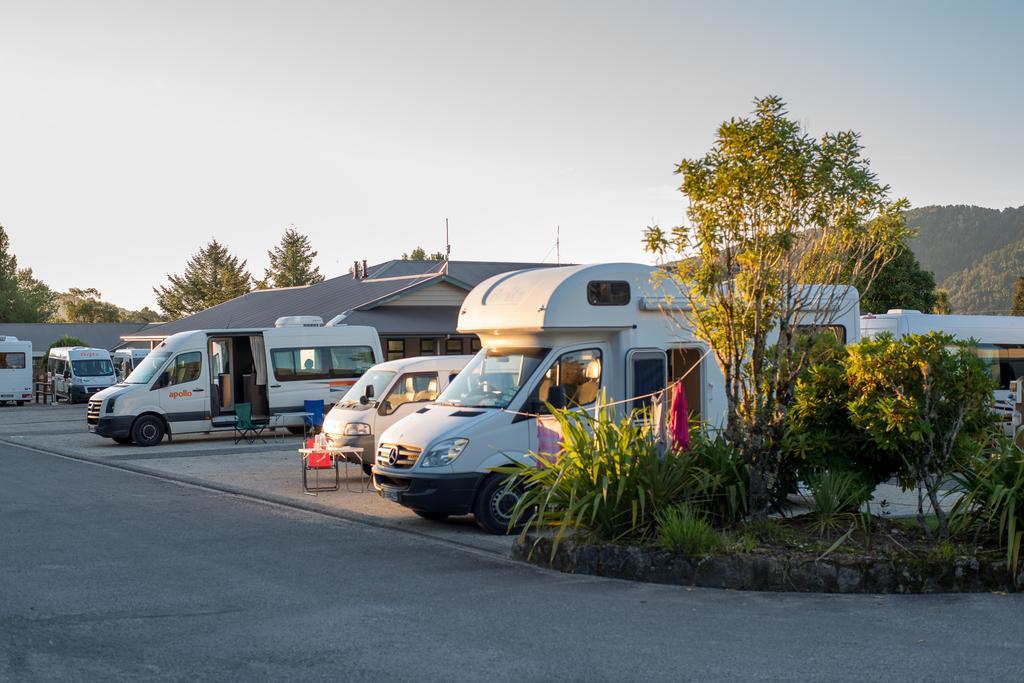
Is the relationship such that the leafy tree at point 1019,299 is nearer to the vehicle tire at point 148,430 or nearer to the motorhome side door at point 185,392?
the motorhome side door at point 185,392

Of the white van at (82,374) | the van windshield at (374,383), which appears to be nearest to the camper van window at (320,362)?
the van windshield at (374,383)

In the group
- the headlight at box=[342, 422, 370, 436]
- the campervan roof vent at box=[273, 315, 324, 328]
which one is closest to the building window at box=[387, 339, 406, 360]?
the campervan roof vent at box=[273, 315, 324, 328]

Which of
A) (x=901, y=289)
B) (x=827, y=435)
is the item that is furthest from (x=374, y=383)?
(x=901, y=289)

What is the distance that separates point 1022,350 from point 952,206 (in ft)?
442

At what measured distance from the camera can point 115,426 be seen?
24.0m

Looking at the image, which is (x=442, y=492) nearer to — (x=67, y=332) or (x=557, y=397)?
(x=557, y=397)

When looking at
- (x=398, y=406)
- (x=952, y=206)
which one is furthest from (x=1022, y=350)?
(x=952, y=206)

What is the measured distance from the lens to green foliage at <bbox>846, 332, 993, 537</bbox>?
9.27m

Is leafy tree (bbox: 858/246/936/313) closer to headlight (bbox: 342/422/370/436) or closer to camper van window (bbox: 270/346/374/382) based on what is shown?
camper van window (bbox: 270/346/374/382)

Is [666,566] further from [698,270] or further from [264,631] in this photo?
[264,631]

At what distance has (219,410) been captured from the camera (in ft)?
83.5

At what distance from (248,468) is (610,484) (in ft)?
35.0

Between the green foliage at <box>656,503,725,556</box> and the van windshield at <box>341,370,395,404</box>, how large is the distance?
9071mm

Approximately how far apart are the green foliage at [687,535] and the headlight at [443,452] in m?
2.89
